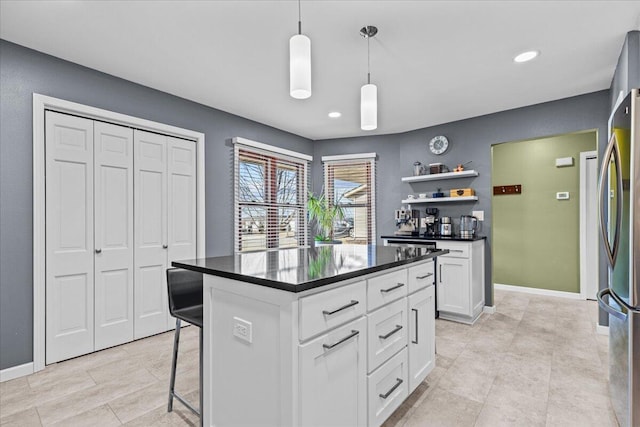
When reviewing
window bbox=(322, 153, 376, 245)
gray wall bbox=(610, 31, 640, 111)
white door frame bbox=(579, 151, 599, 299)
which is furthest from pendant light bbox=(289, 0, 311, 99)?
white door frame bbox=(579, 151, 599, 299)

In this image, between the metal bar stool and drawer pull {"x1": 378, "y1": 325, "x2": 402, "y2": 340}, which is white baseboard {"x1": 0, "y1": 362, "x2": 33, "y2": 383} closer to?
the metal bar stool

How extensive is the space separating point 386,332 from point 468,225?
111 inches

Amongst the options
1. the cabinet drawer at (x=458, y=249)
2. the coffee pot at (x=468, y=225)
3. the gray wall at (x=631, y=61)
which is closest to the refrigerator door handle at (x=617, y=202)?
the gray wall at (x=631, y=61)

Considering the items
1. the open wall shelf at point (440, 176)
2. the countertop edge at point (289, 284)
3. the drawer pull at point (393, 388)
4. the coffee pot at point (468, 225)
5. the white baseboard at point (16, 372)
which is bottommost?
the white baseboard at point (16, 372)

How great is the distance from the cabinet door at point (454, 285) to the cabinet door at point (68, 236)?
3608 millimetres

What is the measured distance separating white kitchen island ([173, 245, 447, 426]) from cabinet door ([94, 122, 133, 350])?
5.69ft

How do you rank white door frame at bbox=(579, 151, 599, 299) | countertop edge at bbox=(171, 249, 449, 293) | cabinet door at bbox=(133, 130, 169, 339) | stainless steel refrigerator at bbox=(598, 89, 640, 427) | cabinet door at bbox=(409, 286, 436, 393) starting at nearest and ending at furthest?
countertop edge at bbox=(171, 249, 449, 293), stainless steel refrigerator at bbox=(598, 89, 640, 427), cabinet door at bbox=(409, 286, 436, 393), cabinet door at bbox=(133, 130, 169, 339), white door frame at bbox=(579, 151, 599, 299)

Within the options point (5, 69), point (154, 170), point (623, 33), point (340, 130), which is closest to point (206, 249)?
point (154, 170)

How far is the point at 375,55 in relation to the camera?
2.67 metres

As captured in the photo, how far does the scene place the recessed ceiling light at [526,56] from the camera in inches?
103

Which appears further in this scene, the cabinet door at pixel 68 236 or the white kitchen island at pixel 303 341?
the cabinet door at pixel 68 236

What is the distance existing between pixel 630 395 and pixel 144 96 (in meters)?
4.22

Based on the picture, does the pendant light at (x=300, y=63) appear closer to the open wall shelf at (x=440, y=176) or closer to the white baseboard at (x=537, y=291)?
the open wall shelf at (x=440, y=176)

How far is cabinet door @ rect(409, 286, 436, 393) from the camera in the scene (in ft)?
6.68
